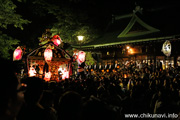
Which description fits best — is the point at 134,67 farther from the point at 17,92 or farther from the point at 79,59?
the point at 17,92

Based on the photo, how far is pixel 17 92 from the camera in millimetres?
1478

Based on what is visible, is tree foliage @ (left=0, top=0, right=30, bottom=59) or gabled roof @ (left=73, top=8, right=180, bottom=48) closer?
tree foliage @ (left=0, top=0, right=30, bottom=59)

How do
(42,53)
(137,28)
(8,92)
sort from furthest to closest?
(137,28), (42,53), (8,92)

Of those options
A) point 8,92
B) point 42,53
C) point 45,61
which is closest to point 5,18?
point 42,53

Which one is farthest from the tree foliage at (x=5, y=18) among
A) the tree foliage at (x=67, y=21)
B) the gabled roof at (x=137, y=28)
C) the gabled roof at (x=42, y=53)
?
the gabled roof at (x=137, y=28)

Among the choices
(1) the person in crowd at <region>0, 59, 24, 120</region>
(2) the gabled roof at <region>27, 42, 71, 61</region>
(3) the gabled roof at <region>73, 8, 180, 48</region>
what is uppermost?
(3) the gabled roof at <region>73, 8, 180, 48</region>

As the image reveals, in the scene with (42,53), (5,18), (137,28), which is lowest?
(42,53)

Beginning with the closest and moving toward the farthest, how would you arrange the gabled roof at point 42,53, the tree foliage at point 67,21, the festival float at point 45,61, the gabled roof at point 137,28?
the festival float at point 45,61 → the gabled roof at point 42,53 → the gabled roof at point 137,28 → the tree foliage at point 67,21

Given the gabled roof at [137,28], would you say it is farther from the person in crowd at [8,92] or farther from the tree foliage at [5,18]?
the person in crowd at [8,92]

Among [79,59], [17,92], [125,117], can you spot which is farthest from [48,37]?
[17,92]

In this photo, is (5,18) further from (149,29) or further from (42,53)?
(149,29)

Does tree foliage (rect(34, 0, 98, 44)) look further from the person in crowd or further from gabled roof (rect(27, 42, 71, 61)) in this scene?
the person in crowd

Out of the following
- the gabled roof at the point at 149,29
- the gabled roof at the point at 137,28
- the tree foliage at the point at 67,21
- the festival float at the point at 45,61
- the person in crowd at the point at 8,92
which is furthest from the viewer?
the tree foliage at the point at 67,21

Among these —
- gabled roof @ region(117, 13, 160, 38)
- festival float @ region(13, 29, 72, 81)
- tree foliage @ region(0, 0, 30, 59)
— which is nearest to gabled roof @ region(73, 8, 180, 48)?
gabled roof @ region(117, 13, 160, 38)
